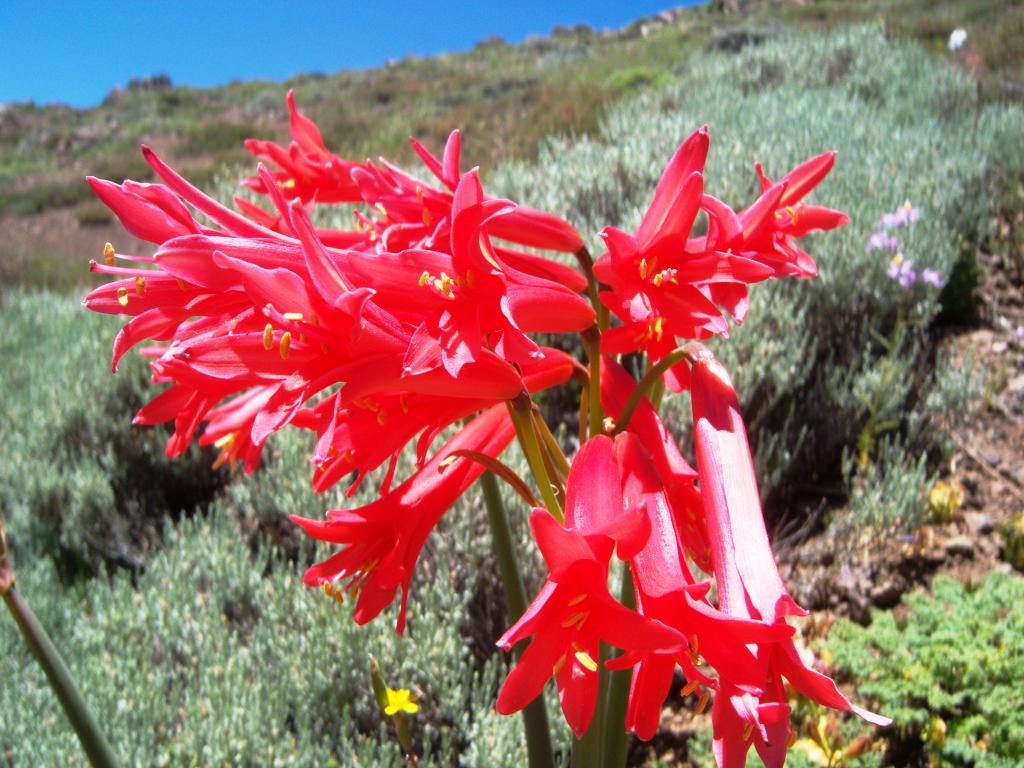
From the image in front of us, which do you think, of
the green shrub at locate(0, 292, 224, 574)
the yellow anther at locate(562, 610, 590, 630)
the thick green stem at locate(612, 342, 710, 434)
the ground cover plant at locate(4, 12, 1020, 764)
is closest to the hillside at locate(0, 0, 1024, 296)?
the ground cover plant at locate(4, 12, 1020, 764)

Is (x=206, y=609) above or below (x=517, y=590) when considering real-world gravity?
below

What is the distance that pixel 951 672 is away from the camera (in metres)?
2.08

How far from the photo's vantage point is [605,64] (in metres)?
17.3

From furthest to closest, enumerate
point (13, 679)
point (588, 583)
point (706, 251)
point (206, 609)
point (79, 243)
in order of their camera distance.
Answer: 1. point (79, 243)
2. point (206, 609)
3. point (13, 679)
4. point (706, 251)
5. point (588, 583)

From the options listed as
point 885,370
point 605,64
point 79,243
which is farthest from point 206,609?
point 605,64

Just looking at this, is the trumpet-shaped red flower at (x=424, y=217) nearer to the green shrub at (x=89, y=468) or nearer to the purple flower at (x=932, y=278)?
the green shrub at (x=89, y=468)

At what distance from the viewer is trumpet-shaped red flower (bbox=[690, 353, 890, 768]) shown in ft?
3.00

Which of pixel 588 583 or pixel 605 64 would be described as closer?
pixel 588 583

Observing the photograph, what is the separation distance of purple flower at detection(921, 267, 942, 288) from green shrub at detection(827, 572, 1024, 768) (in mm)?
1695

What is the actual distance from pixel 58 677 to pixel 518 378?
94cm

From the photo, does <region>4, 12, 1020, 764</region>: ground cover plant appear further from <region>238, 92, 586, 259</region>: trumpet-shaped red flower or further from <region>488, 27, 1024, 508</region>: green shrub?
<region>238, 92, 586, 259</region>: trumpet-shaped red flower

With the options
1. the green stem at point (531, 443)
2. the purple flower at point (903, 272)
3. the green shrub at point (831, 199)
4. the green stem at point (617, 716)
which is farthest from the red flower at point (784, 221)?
the purple flower at point (903, 272)

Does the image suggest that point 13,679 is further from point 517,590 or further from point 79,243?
point 79,243

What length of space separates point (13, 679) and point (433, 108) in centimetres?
1556
